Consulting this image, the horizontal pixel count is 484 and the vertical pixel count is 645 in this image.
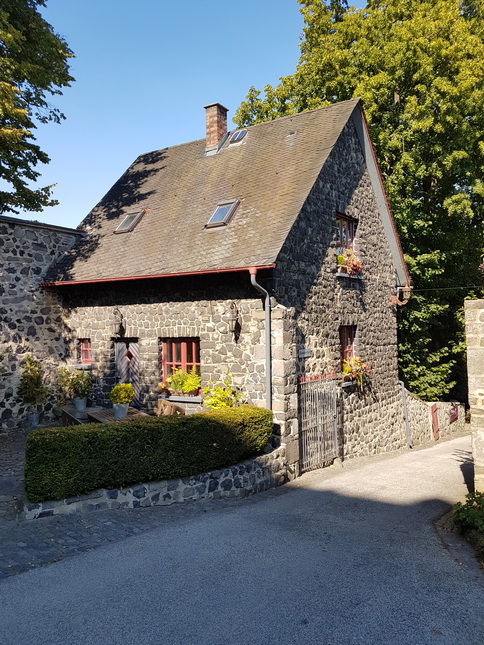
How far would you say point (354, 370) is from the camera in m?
11.9

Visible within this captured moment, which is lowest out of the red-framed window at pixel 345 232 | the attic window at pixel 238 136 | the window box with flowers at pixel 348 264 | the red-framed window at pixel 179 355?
the red-framed window at pixel 179 355

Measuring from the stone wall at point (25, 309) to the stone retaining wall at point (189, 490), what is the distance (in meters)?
5.98

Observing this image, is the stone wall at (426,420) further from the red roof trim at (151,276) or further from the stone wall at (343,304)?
the red roof trim at (151,276)

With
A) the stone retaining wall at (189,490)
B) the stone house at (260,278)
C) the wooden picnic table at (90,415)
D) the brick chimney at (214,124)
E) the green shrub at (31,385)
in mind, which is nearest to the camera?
the stone retaining wall at (189,490)

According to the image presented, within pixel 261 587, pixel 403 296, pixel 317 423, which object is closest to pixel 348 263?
pixel 403 296

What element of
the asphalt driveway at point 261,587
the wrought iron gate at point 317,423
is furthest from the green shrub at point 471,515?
the wrought iron gate at point 317,423

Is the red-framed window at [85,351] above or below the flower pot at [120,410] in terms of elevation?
above

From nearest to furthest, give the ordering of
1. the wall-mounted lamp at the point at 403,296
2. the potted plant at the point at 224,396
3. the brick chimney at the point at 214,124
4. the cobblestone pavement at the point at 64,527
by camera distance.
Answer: the cobblestone pavement at the point at 64,527
the potted plant at the point at 224,396
the brick chimney at the point at 214,124
the wall-mounted lamp at the point at 403,296

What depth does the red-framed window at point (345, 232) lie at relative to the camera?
39.7 feet

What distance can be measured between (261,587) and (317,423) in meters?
5.91

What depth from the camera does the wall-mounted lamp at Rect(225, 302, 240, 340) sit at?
9.54 meters

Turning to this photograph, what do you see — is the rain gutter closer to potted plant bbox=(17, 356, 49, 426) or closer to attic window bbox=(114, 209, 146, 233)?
attic window bbox=(114, 209, 146, 233)

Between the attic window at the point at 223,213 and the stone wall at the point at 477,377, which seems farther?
the attic window at the point at 223,213

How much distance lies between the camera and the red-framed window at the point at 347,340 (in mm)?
12203
